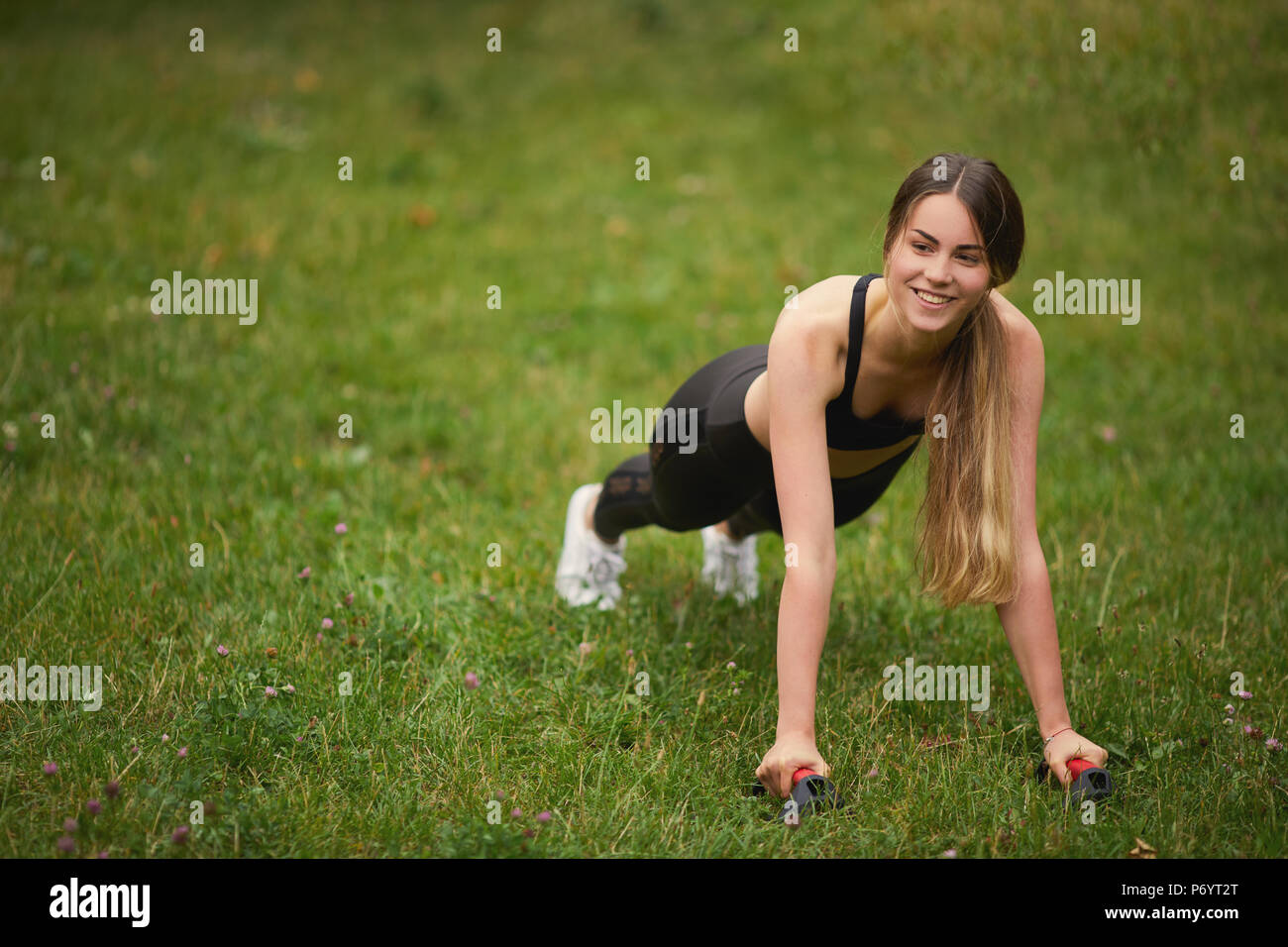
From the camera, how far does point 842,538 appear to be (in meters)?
5.03

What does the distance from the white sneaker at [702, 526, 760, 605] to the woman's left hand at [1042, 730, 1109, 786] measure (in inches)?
56.8

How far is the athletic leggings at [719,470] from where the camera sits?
363 centimetres

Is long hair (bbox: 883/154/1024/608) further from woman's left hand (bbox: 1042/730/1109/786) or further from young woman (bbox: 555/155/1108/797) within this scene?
woman's left hand (bbox: 1042/730/1109/786)

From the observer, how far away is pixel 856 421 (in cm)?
338

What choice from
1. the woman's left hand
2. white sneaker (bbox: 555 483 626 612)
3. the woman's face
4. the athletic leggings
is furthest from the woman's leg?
the woman's left hand

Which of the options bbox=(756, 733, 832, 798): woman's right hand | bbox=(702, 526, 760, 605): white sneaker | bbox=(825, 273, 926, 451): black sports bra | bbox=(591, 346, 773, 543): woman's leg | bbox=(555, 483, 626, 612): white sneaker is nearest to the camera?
bbox=(756, 733, 832, 798): woman's right hand

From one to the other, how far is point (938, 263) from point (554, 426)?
3265 mm

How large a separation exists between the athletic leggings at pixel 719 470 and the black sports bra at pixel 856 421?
0.24 m

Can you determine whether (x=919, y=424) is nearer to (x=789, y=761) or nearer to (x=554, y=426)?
(x=789, y=761)

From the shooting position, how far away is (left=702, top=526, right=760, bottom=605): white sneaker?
4426mm

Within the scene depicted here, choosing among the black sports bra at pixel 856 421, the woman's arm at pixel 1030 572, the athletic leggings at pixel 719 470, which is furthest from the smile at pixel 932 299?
the athletic leggings at pixel 719 470

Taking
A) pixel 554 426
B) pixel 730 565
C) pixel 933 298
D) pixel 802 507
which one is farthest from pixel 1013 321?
pixel 554 426
